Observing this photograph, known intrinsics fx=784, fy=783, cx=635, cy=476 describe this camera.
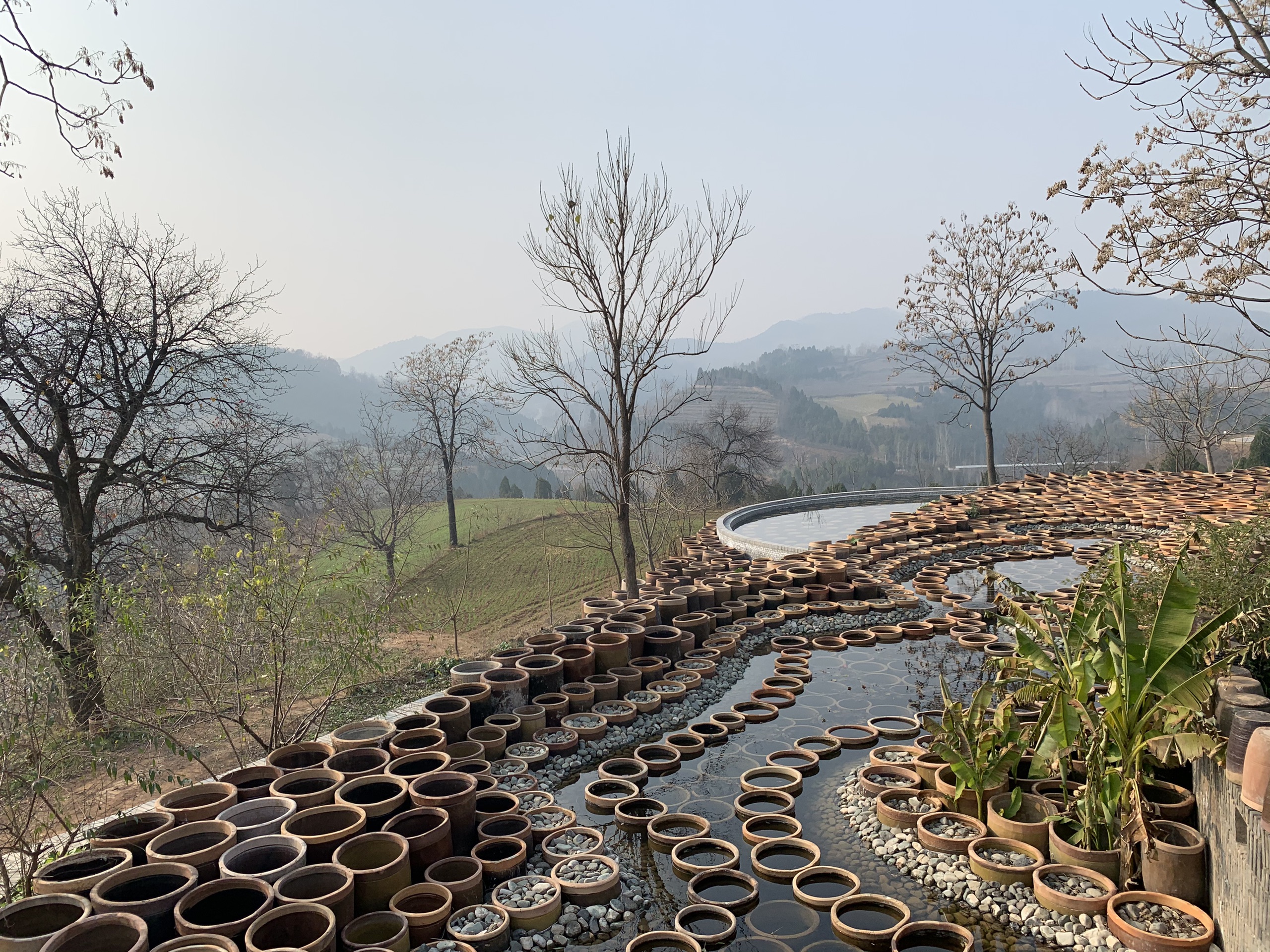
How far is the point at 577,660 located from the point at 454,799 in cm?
243

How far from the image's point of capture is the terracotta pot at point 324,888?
3215 mm

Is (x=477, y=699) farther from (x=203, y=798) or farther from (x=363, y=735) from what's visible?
(x=203, y=798)

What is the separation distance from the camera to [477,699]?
5.63 m

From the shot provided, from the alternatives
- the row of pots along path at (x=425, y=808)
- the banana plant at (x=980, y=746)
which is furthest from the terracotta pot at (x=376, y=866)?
the banana plant at (x=980, y=746)

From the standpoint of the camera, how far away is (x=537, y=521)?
28.6 metres

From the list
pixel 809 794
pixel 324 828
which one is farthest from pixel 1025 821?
pixel 324 828

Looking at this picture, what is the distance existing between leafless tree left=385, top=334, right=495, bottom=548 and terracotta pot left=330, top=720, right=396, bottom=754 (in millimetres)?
21897

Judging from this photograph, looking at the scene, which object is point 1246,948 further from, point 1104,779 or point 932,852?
point 932,852

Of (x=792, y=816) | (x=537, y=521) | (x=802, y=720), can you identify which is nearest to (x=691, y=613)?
(x=802, y=720)

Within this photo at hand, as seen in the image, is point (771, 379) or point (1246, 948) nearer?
point (1246, 948)

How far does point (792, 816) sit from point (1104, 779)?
5.28 feet

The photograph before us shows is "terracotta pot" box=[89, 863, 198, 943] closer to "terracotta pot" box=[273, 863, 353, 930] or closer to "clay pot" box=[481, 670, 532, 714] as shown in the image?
"terracotta pot" box=[273, 863, 353, 930]

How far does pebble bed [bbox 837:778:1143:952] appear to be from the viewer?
10.5 feet

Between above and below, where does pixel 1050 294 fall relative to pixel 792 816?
above
